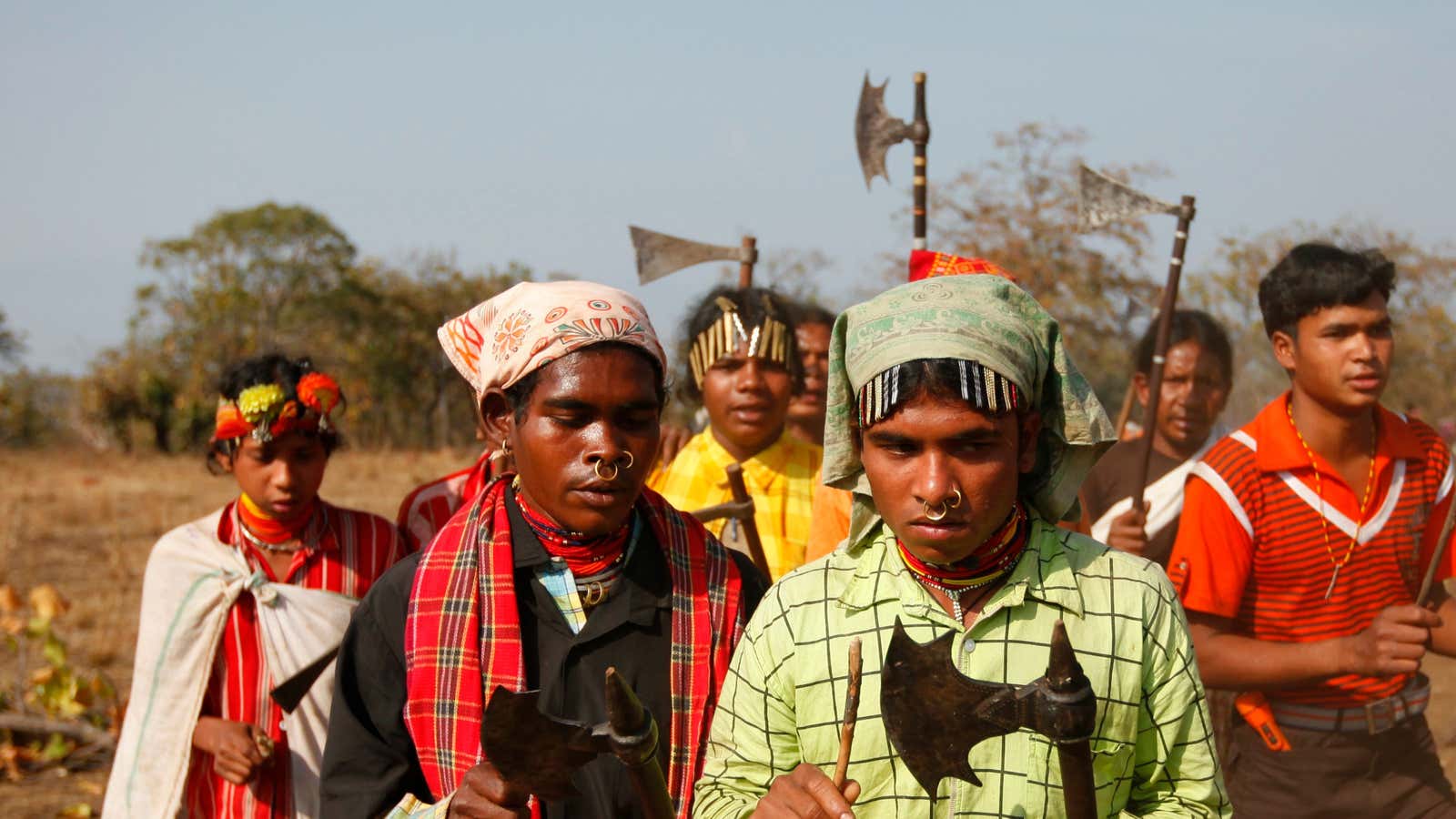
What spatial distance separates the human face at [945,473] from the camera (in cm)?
187

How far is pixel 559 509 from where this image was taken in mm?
2285

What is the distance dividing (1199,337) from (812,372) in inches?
61.7

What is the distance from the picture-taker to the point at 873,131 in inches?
180

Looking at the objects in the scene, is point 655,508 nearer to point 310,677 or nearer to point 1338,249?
point 310,677

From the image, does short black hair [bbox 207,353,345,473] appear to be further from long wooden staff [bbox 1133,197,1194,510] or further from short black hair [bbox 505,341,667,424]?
long wooden staff [bbox 1133,197,1194,510]

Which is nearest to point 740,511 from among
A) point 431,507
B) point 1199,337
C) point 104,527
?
point 431,507

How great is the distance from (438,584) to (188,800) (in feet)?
5.84

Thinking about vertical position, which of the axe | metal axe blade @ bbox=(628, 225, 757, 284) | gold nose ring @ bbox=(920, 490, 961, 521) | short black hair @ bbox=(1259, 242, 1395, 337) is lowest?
the axe

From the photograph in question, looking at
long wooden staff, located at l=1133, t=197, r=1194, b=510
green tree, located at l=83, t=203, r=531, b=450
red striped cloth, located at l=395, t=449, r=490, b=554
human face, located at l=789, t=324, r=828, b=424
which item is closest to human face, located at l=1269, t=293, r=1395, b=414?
long wooden staff, located at l=1133, t=197, r=1194, b=510

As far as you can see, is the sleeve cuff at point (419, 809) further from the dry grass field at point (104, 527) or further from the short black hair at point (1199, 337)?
the dry grass field at point (104, 527)

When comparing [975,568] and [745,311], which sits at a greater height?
[745,311]

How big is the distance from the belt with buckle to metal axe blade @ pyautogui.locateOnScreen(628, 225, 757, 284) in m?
2.44

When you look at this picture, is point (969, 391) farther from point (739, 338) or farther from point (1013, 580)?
point (739, 338)

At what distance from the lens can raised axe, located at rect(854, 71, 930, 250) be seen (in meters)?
4.35
